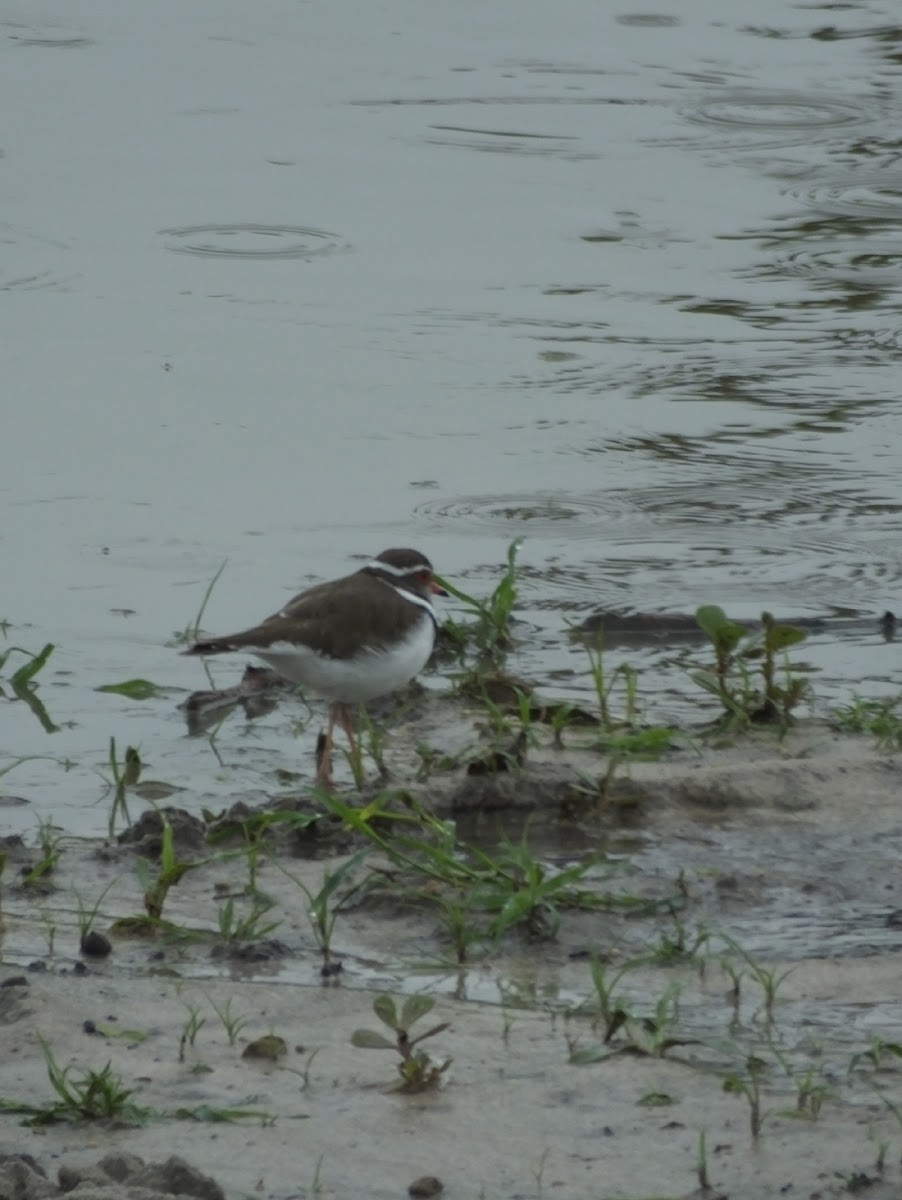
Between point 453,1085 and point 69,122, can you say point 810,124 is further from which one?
point 453,1085

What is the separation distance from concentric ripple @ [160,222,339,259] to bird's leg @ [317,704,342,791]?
5.74 metres

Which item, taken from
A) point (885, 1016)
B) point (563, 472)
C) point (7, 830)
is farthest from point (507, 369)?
point (885, 1016)

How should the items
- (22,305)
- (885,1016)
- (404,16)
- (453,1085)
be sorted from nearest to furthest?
(453,1085) → (885,1016) → (22,305) → (404,16)

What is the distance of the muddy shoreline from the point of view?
3.87 metres

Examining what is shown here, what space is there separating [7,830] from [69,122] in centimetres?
907

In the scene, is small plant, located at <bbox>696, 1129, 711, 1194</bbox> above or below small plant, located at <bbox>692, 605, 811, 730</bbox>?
above

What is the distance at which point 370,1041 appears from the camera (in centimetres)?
420

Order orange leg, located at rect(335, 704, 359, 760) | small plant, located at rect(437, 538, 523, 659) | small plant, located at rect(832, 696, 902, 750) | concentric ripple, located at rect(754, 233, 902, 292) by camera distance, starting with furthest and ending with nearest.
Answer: concentric ripple, located at rect(754, 233, 902, 292) < small plant, located at rect(437, 538, 523, 659) < small plant, located at rect(832, 696, 902, 750) < orange leg, located at rect(335, 704, 359, 760)

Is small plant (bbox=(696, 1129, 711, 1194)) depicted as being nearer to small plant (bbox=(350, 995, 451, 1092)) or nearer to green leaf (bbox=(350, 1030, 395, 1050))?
small plant (bbox=(350, 995, 451, 1092))

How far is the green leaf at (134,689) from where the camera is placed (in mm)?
6945

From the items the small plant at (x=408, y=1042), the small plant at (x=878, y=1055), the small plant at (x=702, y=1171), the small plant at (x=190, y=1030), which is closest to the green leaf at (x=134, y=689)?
the small plant at (x=190, y=1030)

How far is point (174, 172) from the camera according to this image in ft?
43.5

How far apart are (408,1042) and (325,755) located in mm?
2150

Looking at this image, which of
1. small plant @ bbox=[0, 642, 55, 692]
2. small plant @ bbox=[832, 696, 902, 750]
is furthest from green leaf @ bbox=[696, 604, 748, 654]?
small plant @ bbox=[0, 642, 55, 692]
